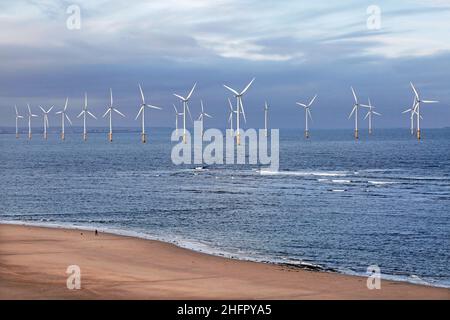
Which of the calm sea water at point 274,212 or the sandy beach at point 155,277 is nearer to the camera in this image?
the sandy beach at point 155,277

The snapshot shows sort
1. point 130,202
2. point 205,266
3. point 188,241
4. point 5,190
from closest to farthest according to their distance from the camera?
1. point 205,266
2. point 188,241
3. point 130,202
4. point 5,190

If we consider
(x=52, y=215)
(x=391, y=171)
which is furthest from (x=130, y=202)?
(x=391, y=171)

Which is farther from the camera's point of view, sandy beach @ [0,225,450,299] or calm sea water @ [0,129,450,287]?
calm sea water @ [0,129,450,287]

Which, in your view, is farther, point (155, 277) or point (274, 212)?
point (274, 212)

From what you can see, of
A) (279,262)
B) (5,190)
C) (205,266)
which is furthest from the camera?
(5,190)

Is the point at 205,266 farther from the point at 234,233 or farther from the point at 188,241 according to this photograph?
the point at 234,233
